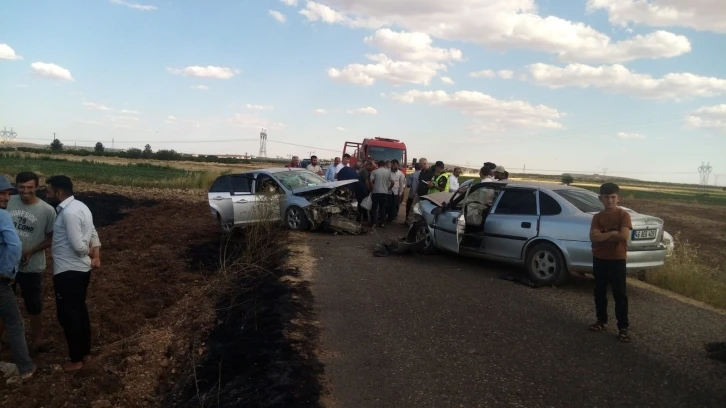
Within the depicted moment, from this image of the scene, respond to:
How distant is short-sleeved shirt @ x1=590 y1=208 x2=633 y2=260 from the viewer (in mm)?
5633

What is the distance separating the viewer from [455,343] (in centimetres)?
540

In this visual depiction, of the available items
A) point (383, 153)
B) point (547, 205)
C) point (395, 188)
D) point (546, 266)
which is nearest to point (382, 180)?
point (395, 188)

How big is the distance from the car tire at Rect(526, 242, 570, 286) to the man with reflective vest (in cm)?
488

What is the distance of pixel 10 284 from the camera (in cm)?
520

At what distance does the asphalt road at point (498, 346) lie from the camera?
14.1 feet

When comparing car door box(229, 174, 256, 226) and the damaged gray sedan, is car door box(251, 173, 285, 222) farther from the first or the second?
car door box(229, 174, 256, 226)

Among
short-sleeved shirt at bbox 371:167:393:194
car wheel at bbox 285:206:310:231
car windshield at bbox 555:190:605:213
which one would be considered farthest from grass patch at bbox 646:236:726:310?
car wheel at bbox 285:206:310:231

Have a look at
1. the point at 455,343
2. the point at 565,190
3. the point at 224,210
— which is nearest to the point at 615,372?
the point at 455,343

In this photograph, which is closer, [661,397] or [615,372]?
[661,397]

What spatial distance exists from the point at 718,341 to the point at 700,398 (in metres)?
1.89

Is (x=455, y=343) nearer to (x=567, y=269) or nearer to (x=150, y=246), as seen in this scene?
(x=567, y=269)

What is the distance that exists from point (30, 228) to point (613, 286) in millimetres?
5889

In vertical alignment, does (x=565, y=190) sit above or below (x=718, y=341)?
above

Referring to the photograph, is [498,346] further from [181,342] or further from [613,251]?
[181,342]
